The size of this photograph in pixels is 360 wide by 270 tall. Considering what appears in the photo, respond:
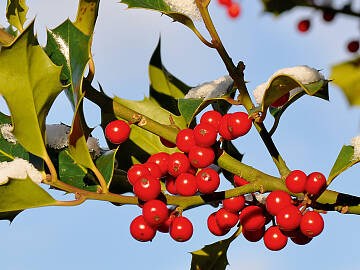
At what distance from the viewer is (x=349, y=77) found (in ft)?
6.14

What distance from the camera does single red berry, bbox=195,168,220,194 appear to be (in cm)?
133

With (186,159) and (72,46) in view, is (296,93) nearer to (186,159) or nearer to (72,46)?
(186,159)

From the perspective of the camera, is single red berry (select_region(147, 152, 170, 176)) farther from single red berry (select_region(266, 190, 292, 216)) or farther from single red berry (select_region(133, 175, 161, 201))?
single red berry (select_region(266, 190, 292, 216))

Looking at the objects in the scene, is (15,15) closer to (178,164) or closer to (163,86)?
(163,86)

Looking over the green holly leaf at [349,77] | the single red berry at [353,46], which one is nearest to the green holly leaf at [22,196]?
the green holly leaf at [349,77]

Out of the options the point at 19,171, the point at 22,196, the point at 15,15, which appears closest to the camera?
the point at 22,196

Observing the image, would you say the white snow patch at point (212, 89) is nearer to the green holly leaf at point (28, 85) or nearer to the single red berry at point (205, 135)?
the single red berry at point (205, 135)

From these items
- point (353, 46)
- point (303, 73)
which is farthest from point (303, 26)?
point (303, 73)

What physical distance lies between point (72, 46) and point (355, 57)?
0.93 m

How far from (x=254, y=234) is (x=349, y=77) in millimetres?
702

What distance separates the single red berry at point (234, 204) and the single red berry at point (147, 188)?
0.65 ft

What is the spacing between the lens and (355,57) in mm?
1776

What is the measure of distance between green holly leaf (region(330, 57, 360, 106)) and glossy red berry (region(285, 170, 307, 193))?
54 centimetres

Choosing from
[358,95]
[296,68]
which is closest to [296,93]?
[296,68]
